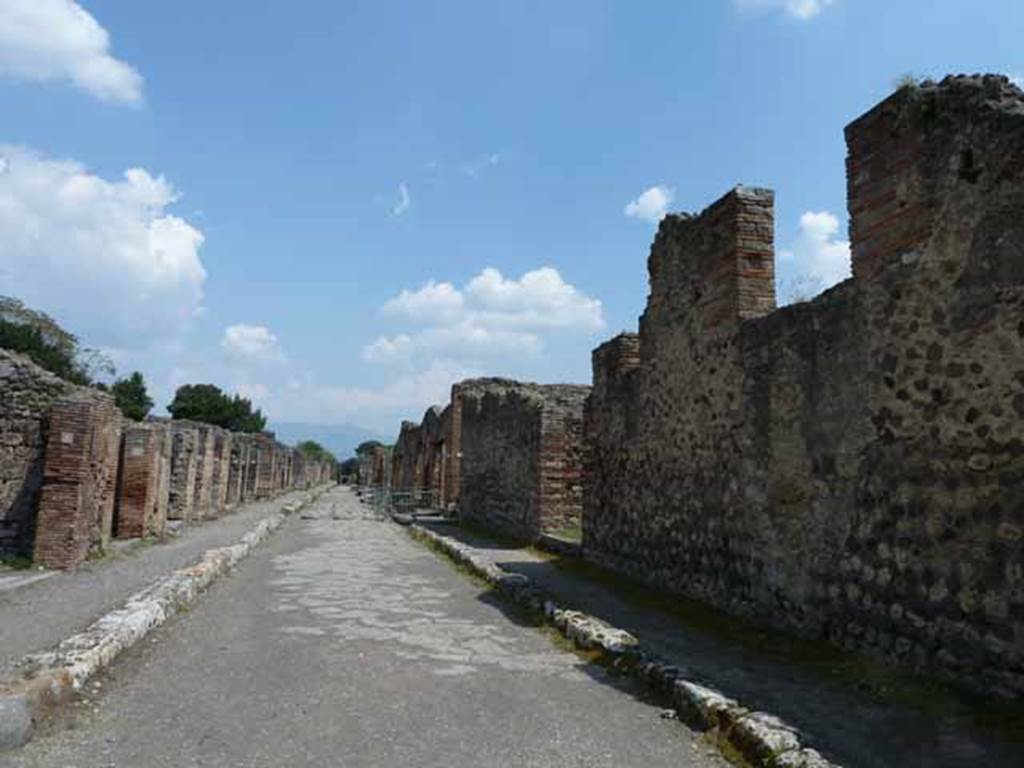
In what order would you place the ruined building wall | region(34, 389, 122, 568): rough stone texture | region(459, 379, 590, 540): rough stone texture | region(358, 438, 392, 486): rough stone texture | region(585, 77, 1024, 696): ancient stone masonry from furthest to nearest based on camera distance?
region(358, 438, 392, 486): rough stone texture → the ruined building wall → region(459, 379, 590, 540): rough stone texture → region(34, 389, 122, 568): rough stone texture → region(585, 77, 1024, 696): ancient stone masonry

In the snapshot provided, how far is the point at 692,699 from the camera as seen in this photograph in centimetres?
443

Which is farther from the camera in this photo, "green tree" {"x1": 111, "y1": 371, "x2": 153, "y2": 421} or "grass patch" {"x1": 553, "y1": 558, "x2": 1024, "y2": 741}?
"green tree" {"x1": 111, "y1": 371, "x2": 153, "y2": 421}

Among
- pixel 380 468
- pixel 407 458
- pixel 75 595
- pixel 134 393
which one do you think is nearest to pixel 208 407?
pixel 134 393

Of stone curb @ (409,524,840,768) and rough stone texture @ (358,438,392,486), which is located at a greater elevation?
rough stone texture @ (358,438,392,486)

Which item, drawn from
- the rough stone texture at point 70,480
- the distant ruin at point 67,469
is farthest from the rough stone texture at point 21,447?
the rough stone texture at point 70,480

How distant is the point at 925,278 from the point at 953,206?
43 centimetres

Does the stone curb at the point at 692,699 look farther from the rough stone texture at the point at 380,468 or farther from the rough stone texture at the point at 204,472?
the rough stone texture at the point at 380,468

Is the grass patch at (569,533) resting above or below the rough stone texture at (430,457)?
below

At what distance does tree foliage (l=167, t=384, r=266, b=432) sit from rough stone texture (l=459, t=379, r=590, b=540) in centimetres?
5345

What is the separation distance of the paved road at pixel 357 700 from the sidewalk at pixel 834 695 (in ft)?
1.91

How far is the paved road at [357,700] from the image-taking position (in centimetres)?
381

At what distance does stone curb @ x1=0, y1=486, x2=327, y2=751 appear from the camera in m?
3.94

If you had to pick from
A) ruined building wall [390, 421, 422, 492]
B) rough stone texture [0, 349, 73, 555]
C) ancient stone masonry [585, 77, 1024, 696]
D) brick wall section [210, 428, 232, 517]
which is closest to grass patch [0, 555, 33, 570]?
rough stone texture [0, 349, 73, 555]

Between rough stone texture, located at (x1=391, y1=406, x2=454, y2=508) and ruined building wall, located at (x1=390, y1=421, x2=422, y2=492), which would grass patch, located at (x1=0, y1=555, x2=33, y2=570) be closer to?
rough stone texture, located at (x1=391, y1=406, x2=454, y2=508)
